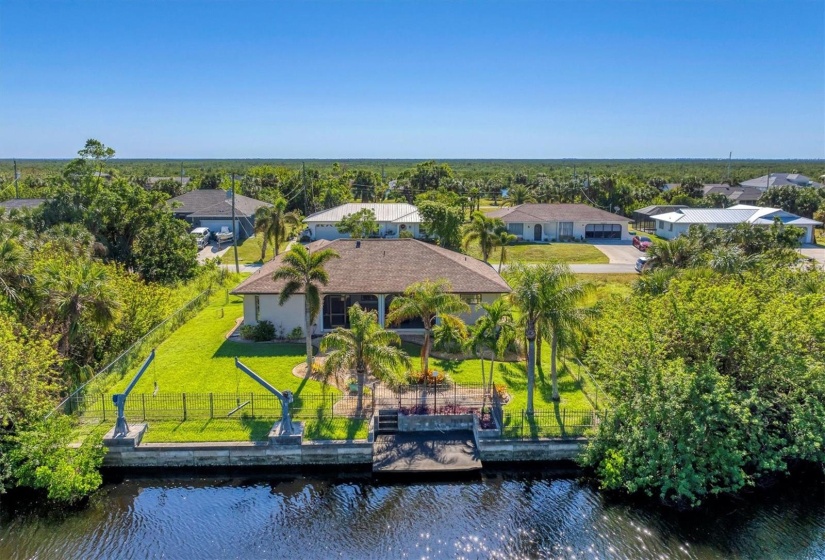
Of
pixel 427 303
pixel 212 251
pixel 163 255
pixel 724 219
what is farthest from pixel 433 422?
pixel 724 219

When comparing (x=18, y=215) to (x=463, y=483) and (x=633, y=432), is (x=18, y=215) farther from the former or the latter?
(x=633, y=432)

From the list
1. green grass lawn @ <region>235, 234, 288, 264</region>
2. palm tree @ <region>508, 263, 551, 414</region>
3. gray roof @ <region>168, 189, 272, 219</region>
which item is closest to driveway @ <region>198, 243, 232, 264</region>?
green grass lawn @ <region>235, 234, 288, 264</region>

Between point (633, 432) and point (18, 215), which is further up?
point (18, 215)

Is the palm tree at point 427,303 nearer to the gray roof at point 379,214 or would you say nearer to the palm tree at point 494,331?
the palm tree at point 494,331

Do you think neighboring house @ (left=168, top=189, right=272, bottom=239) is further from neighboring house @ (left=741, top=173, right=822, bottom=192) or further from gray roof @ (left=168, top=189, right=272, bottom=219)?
neighboring house @ (left=741, top=173, right=822, bottom=192)

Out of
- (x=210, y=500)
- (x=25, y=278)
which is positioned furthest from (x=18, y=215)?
(x=210, y=500)

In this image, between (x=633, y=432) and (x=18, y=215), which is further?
(x=18, y=215)

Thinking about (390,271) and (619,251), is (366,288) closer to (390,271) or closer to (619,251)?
(390,271)
